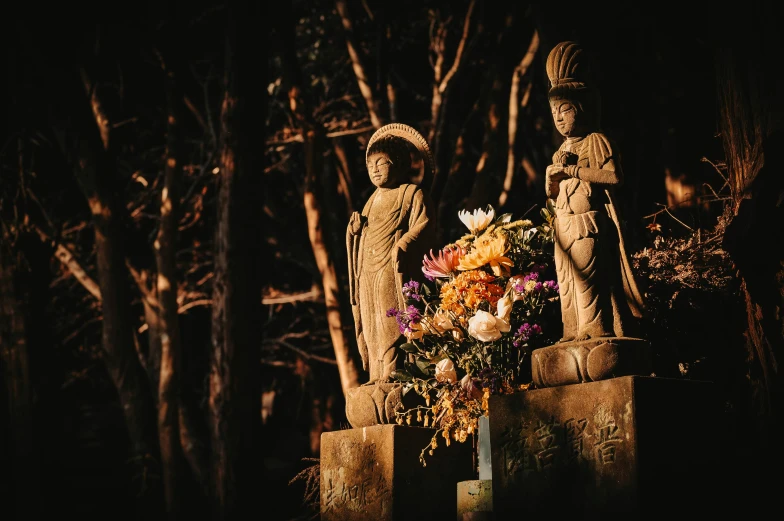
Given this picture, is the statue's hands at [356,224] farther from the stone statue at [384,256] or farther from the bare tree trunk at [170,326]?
the bare tree trunk at [170,326]

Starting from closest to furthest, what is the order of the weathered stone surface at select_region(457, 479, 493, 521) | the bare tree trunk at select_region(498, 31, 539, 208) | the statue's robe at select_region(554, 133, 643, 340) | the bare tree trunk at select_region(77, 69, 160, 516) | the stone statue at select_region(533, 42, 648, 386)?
1. the stone statue at select_region(533, 42, 648, 386)
2. the statue's robe at select_region(554, 133, 643, 340)
3. the weathered stone surface at select_region(457, 479, 493, 521)
4. the bare tree trunk at select_region(498, 31, 539, 208)
5. the bare tree trunk at select_region(77, 69, 160, 516)

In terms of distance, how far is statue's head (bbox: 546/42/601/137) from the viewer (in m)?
5.92

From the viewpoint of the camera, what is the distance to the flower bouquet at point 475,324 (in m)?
6.09

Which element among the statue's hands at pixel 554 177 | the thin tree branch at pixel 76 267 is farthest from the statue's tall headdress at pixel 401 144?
the thin tree branch at pixel 76 267

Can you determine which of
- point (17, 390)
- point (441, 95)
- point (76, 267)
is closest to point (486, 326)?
point (441, 95)

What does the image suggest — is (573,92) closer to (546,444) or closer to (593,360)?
(593,360)

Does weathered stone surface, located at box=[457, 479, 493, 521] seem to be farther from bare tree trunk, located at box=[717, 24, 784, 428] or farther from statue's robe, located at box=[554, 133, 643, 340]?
bare tree trunk, located at box=[717, 24, 784, 428]

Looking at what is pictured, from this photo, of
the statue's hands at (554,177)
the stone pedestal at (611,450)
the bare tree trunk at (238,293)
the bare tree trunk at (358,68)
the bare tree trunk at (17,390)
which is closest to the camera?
the stone pedestal at (611,450)

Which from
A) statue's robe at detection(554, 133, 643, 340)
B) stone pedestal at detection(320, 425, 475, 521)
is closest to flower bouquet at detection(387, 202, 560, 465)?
stone pedestal at detection(320, 425, 475, 521)

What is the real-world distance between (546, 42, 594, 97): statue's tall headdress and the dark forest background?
1.28 meters

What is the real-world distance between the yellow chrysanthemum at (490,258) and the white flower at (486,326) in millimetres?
407

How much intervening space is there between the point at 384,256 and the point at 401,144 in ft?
2.78

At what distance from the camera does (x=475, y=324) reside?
Answer: 589 centimetres

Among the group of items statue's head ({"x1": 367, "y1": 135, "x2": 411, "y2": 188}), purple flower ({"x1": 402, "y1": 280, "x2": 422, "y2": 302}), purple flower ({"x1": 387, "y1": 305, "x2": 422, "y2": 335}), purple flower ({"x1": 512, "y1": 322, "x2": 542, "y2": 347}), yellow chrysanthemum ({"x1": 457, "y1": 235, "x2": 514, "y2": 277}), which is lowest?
purple flower ({"x1": 512, "y1": 322, "x2": 542, "y2": 347})
